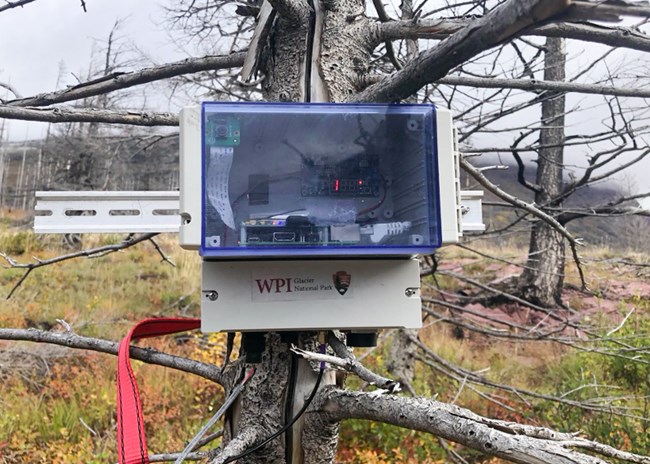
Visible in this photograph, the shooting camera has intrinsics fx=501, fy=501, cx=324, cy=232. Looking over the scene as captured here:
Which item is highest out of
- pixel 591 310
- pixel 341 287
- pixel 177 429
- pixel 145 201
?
pixel 145 201

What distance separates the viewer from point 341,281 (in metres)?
0.87

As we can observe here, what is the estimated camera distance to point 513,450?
58cm

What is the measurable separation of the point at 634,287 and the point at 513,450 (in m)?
7.54

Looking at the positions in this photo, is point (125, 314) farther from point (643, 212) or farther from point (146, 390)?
point (643, 212)

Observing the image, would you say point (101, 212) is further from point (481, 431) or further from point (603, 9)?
point (603, 9)

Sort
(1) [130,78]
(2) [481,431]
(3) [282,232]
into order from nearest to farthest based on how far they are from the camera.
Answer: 1. (2) [481,431]
2. (3) [282,232]
3. (1) [130,78]

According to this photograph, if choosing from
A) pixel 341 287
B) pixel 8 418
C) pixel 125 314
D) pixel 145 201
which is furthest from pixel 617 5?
pixel 125 314

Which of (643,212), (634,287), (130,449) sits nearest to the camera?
(130,449)

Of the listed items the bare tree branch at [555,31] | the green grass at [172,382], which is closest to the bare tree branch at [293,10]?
the bare tree branch at [555,31]

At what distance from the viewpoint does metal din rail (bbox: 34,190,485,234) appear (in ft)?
3.22

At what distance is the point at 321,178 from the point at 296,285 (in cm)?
19

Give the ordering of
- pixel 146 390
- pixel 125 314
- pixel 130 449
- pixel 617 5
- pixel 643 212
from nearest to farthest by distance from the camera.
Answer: pixel 617 5 → pixel 130 449 → pixel 643 212 → pixel 146 390 → pixel 125 314

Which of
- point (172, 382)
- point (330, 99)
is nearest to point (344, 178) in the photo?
point (330, 99)

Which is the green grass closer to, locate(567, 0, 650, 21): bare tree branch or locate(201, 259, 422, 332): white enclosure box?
locate(201, 259, 422, 332): white enclosure box
